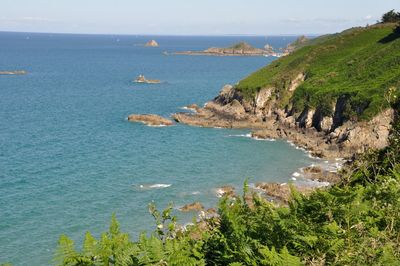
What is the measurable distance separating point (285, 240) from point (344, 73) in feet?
259

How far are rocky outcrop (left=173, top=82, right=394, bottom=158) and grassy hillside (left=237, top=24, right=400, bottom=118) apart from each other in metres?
1.53

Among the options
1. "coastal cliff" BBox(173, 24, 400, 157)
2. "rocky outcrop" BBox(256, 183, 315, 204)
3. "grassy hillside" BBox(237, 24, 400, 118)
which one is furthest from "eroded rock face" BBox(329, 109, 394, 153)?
"rocky outcrop" BBox(256, 183, 315, 204)

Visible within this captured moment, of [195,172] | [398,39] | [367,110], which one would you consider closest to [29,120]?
[195,172]

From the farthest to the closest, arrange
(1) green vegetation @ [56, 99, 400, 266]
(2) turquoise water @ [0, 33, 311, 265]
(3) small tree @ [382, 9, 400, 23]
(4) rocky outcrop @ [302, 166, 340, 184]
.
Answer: (3) small tree @ [382, 9, 400, 23]
(4) rocky outcrop @ [302, 166, 340, 184]
(2) turquoise water @ [0, 33, 311, 265]
(1) green vegetation @ [56, 99, 400, 266]

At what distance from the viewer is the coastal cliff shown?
6456 centimetres

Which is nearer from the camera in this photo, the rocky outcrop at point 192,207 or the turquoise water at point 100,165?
the turquoise water at point 100,165

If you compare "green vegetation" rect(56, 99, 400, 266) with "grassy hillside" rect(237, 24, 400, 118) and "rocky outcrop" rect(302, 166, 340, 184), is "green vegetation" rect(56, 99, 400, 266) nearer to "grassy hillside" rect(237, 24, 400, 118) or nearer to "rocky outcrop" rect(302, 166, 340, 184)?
"rocky outcrop" rect(302, 166, 340, 184)

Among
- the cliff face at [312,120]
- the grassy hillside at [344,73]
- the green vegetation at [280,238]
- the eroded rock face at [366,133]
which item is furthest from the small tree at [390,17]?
the green vegetation at [280,238]

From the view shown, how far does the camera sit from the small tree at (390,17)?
394ft

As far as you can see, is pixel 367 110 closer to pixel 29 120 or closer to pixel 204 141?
pixel 204 141

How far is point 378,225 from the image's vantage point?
13.7 m

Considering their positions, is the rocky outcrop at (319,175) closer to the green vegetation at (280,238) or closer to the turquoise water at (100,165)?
the turquoise water at (100,165)

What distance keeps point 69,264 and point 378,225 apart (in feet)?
31.2

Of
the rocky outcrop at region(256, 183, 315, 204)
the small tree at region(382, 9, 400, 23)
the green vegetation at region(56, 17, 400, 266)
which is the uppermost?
the small tree at region(382, 9, 400, 23)
